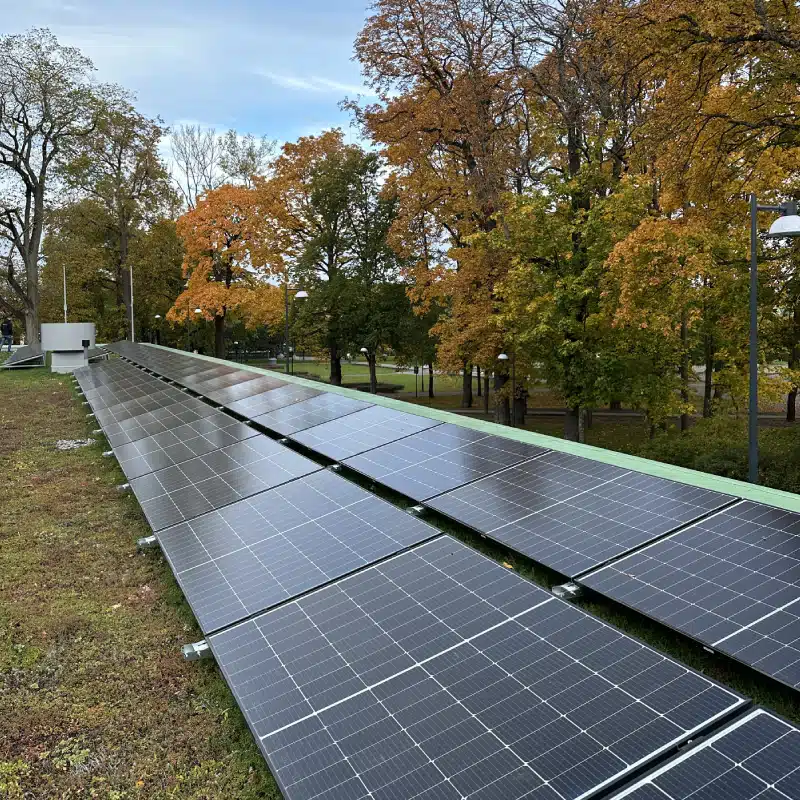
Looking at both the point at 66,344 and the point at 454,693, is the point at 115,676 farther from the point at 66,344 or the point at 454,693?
the point at 66,344

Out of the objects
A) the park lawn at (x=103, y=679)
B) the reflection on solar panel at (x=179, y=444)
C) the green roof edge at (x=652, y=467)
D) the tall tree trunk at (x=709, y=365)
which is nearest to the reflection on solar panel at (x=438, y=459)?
the green roof edge at (x=652, y=467)

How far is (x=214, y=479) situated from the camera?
910 centimetres

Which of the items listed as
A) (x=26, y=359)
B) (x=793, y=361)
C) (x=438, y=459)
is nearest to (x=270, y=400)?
(x=438, y=459)

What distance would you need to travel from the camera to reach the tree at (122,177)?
142ft

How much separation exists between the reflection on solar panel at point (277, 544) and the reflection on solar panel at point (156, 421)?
5942mm

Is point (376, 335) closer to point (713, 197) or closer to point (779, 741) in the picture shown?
point (713, 197)

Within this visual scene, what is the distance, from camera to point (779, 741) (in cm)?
338

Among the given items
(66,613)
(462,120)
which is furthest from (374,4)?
(66,613)

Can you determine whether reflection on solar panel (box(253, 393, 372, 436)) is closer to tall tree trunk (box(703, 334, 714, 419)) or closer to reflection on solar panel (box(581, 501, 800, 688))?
reflection on solar panel (box(581, 501, 800, 688))

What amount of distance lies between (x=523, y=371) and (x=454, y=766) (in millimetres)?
25780

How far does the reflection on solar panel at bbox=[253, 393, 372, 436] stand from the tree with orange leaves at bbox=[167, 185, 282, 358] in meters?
27.2

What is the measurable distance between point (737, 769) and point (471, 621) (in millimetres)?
1889

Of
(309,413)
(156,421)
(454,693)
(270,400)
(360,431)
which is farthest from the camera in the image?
(270,400)

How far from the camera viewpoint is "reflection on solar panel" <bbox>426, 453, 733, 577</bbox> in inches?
226
